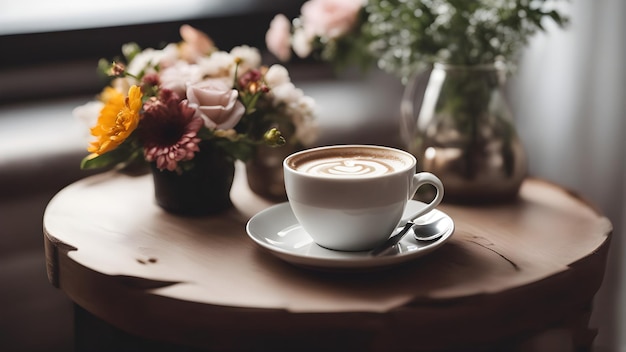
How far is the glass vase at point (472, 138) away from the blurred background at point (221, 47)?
19.2 inches

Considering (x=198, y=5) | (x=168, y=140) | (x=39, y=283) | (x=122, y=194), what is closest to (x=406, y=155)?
(x=168, y=140)

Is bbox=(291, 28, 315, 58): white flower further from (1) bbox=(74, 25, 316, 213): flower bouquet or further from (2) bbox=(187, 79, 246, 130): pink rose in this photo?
(2) bbox=(187, 79, 246, 130): pink rose

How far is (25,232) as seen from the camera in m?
1.34

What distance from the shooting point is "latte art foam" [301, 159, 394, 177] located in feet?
2.52

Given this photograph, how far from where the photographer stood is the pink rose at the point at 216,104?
2.85 feet

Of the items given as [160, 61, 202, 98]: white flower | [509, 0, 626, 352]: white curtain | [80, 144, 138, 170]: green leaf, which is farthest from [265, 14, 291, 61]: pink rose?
[509, 0, 626, 352]: white curtain

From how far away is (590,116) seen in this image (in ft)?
5.01

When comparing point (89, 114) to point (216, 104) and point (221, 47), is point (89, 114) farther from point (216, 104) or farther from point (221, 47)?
point (221, 47)

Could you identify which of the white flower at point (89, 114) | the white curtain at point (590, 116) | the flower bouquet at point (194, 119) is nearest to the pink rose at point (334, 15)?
the flower bouquet at point (194, 119)

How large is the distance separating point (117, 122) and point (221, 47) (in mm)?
1183

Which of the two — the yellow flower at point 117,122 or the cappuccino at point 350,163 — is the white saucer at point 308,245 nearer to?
the cappuccino at point 350,163

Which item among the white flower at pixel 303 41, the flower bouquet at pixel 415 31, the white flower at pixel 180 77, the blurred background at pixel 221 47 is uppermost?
the flower bouquet at pixel 415 31

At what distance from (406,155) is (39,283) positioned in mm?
924

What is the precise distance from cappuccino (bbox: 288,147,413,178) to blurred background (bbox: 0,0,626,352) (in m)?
0.69
